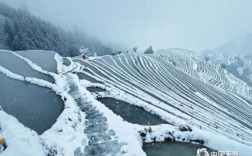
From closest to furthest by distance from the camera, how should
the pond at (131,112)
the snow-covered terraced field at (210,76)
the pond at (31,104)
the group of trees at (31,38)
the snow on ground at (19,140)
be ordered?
the snow on ground at (19,140), the pond at (31,104), the pond at (131,112), the snow-covered terraced field at (210,76), the group of trees at (31,38)

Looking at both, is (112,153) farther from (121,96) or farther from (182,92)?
(182,92)

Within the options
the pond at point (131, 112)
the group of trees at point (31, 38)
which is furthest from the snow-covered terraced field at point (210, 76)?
the pond at point (131, 112)

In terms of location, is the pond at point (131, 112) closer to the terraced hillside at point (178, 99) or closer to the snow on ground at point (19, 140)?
the terraced hillside at point (178, 99)

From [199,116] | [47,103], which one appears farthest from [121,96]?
[199,116]

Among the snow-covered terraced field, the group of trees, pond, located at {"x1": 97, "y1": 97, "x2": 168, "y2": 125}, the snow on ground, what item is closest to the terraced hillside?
pond, located at {"x1": 97, "y1": 97, "x2": 168, "y2": 125}

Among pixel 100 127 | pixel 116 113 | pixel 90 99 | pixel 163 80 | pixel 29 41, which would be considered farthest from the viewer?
pixel 29 41

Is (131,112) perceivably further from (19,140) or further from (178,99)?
(178,99)

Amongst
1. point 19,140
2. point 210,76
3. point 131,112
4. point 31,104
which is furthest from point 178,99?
point 210,76

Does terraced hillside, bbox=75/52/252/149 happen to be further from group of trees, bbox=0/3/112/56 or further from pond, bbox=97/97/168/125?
group of trees, bbox=0/3/112/56
